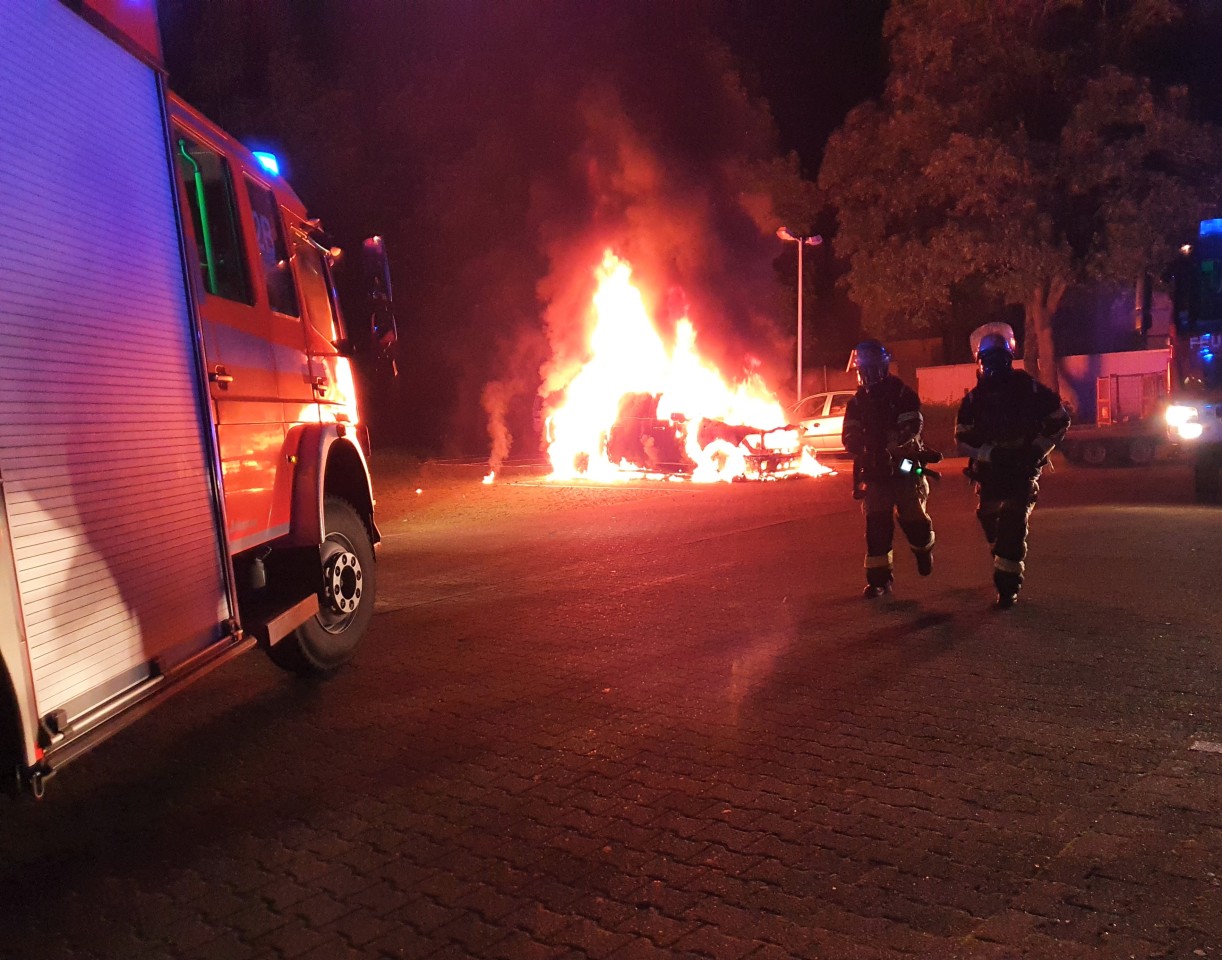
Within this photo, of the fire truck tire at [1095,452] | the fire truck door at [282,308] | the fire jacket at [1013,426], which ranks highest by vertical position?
the fire truck door at [282,308]

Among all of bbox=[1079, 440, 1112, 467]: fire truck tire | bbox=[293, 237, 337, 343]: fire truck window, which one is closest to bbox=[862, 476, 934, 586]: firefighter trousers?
bbox=[293, 237, 337, 343]: fire truck window

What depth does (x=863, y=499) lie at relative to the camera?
23.0 ft

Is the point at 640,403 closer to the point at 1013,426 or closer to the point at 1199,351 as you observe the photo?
the point at 1199,351

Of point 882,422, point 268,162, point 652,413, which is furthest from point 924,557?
point 652,413

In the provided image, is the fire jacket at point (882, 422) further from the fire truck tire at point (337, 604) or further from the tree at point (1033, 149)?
the tree at point (1033, 149)

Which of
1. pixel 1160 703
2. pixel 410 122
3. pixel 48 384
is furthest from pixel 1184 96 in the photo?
pixel 48 384

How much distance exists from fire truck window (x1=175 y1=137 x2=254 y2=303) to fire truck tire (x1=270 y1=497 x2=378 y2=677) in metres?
1.35

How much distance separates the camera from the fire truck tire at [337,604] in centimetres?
537

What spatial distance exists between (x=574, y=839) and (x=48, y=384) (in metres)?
2.31

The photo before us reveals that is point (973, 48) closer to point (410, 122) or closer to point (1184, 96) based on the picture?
point (1184, 96)

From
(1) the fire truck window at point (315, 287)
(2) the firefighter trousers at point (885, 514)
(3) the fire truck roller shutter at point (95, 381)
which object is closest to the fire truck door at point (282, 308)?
(1) the fire truck window at point (315, 287)

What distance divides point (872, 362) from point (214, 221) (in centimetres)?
433

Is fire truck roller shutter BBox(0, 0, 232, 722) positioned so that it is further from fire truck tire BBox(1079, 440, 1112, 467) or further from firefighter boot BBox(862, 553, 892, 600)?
fire truck tire BBox(1079, 440, 1112, 467)

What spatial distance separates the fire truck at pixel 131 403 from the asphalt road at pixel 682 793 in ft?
1.97
